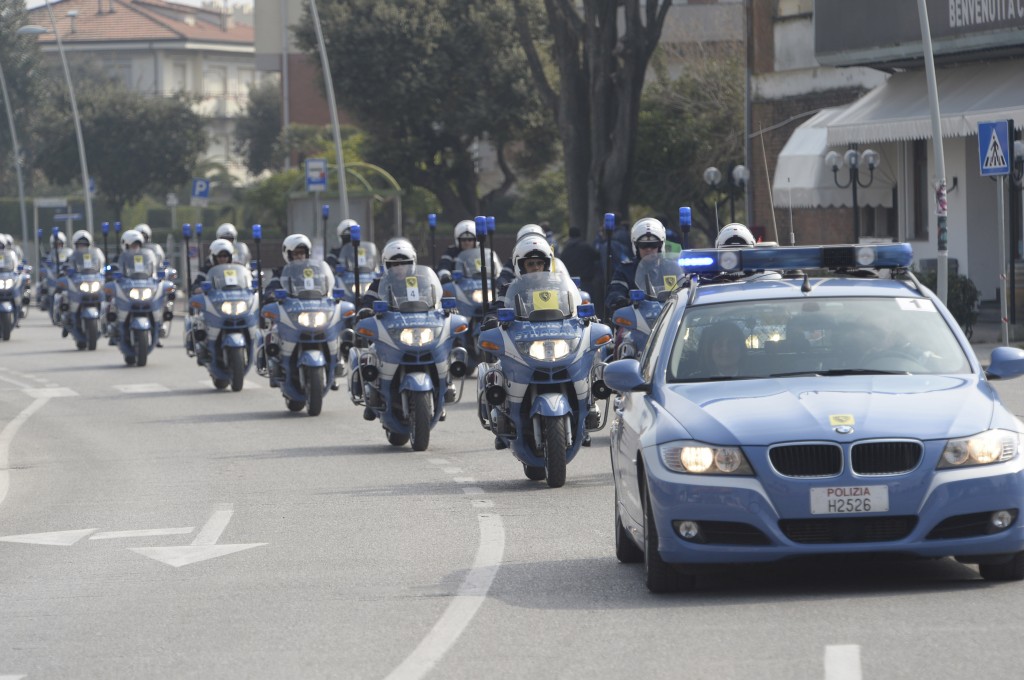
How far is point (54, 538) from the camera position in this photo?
12.6 m

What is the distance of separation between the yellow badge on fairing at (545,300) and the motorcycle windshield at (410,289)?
3293 mm

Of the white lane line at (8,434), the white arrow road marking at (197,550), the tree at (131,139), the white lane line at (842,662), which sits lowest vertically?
the white lane line at (8,434)

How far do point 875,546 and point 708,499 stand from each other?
2.35 feet

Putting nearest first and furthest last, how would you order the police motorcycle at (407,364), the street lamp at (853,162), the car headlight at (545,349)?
the car headlight at (545,349), the police motorcycle at (407,364), the street lamp at (853,162)

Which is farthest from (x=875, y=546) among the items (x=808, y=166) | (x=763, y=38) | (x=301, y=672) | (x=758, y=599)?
(x=763, y=38)

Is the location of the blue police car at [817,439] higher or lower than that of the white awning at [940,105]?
lower

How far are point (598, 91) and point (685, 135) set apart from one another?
11.5m

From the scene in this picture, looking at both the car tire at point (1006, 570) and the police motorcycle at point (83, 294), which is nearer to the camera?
the car tire at point (1006, 570)

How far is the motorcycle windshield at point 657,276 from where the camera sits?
18078 mm

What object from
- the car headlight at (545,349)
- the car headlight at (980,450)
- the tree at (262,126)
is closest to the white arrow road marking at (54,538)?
the car headlight at (545,349)

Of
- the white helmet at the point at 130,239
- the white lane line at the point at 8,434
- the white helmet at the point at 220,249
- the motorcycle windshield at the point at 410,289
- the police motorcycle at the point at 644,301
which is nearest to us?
the white lane line at the point at 8,434

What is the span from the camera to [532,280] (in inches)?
602

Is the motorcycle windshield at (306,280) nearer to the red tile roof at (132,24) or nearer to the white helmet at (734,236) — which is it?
the white helmet at (734,236)

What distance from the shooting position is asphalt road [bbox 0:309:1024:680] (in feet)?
25.9
